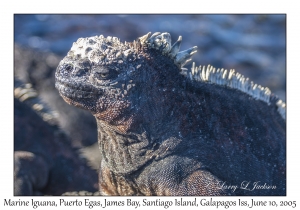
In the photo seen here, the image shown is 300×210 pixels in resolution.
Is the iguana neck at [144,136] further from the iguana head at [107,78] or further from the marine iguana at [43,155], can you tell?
the marine iguana at [43,155]

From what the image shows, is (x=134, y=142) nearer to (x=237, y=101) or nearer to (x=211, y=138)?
(x=211, y=138)

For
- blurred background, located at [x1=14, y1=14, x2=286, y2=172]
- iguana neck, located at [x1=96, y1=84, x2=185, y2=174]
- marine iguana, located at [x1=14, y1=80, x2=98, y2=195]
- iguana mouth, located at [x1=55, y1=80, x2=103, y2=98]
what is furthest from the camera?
blurred background, located at [x1=14, y1=14, x2=286, y2=172]

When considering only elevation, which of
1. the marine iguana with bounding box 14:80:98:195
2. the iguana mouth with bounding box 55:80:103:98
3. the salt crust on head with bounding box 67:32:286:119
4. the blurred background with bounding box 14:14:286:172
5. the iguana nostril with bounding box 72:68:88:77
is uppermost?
the blurred background with bounding box 14:14:286:172

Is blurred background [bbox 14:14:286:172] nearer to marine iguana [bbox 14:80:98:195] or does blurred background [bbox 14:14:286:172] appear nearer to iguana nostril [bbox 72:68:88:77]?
marine iguana [bbox 14:80:98:195]

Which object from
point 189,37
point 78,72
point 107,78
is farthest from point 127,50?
point 189,37

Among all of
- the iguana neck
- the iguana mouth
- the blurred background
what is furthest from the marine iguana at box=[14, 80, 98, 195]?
the blurred background

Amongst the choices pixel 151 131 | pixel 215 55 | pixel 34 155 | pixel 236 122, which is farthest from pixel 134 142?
pixel 215 55

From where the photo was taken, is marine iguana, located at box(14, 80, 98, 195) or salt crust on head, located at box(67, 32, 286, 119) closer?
salt crust on head, located at box(67, 32, 286, 119)
